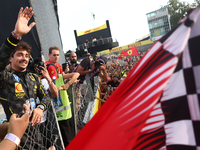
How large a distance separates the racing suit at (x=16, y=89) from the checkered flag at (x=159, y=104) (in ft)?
3.70

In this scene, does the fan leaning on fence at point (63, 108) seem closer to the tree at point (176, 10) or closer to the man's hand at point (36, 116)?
the man's hand at point (36, 116)

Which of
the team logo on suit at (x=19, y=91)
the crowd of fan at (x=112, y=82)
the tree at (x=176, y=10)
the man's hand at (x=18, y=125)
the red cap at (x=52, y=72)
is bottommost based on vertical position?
the crowd of fan at (x=112, y=82)

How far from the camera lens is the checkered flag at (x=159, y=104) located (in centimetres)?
88

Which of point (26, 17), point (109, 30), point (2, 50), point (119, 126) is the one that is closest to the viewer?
point (119, 126)

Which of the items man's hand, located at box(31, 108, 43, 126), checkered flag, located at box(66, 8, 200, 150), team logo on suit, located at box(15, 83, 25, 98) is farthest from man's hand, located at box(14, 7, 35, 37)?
checkered flag, located at box(66, 8, 200, 150)

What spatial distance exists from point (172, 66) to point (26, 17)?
5.53 feet

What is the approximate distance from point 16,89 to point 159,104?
1.63 metres

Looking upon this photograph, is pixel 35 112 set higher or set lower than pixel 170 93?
lower

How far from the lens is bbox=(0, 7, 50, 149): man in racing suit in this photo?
1542mm

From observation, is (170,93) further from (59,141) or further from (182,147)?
(59,141)

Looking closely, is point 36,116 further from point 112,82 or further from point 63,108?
Result: point 112,82

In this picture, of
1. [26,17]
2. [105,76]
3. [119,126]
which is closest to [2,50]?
[26,17]

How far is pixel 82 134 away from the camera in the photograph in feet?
3.07

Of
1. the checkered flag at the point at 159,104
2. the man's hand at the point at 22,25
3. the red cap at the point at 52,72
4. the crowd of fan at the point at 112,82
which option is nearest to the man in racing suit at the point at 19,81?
the man's hand at the point at 22,25
